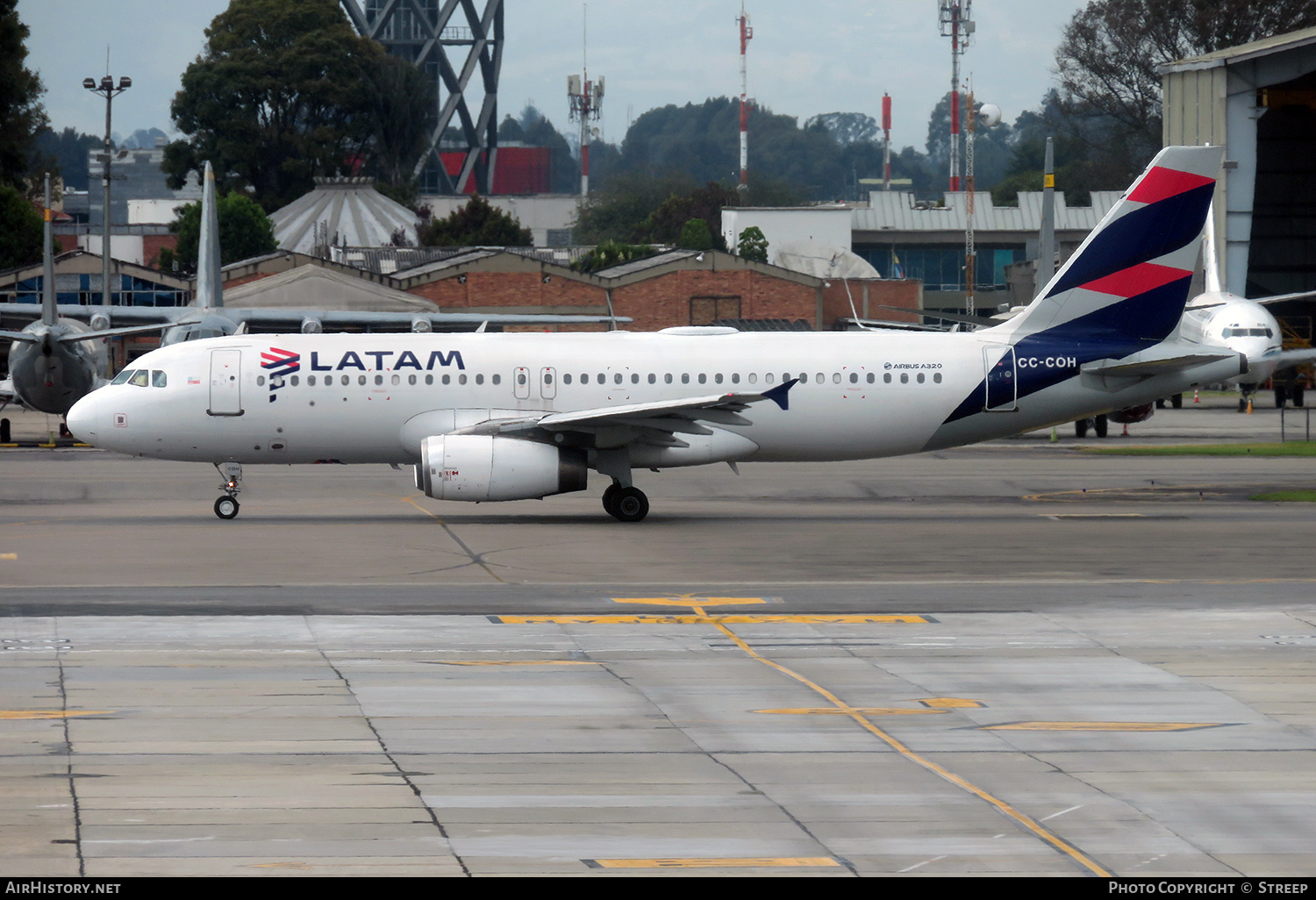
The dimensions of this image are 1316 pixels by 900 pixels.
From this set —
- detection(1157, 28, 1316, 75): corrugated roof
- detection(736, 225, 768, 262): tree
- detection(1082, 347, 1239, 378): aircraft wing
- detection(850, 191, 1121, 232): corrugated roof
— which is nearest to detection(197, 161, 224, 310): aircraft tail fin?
detection(1082, 347, 1239, 378): aircraft wing

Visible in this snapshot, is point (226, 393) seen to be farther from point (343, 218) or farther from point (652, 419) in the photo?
point (343, 218)

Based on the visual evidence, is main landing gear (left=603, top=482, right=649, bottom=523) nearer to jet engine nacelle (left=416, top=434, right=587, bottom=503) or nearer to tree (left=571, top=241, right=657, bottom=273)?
jet engine nacelle (left=416, top=434, right=587, bottom=503)

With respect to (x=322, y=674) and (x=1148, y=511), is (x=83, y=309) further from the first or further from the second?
(x=322, y=674)

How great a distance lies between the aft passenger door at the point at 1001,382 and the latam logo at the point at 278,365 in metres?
13.7

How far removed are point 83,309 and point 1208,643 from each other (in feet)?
167

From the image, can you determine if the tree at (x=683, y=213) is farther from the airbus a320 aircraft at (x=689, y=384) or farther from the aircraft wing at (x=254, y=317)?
the airbus a320 aircraft at (x=689, y=384)

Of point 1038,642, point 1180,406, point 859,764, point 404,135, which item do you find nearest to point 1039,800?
point 859,764

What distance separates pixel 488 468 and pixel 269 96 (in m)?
125

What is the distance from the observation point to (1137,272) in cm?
3209

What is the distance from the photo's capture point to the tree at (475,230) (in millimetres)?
138000

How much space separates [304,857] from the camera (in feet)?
34.3

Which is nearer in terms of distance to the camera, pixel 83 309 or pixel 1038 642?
pixel 1038 642

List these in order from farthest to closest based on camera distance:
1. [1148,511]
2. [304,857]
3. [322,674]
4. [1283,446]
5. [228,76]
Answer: [228,76], [1283,446], [1148,511], [322,674], [304,857]

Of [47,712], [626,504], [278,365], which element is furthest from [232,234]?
[47,712]
